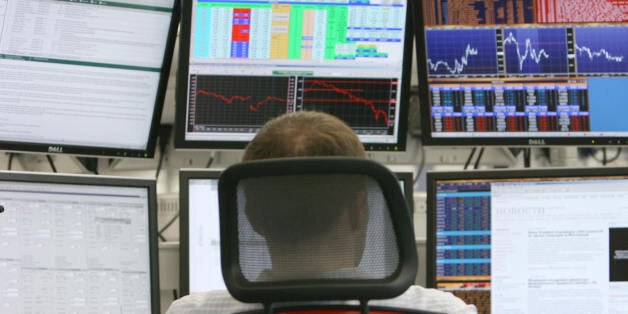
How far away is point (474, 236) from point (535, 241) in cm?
15

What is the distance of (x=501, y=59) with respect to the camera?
208 centimetres

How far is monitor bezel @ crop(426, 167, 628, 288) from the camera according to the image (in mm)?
1935

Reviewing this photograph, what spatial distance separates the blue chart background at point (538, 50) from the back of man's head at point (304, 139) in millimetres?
1148

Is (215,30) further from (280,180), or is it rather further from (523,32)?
(280,180)

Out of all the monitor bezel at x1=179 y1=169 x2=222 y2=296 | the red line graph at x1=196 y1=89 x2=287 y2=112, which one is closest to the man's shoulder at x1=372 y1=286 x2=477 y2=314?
the monitor bezel at x1=179 y1=169 x2=222 y2=296

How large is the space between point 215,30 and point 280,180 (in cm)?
123

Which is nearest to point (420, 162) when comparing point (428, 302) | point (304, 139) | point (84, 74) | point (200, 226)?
point (200, 226)

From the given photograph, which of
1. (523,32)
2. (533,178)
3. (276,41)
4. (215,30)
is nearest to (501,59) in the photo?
(523,32)

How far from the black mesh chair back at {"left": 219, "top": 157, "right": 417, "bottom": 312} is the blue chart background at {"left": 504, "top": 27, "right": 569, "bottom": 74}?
1251 mm

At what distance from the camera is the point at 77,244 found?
72.9 inches

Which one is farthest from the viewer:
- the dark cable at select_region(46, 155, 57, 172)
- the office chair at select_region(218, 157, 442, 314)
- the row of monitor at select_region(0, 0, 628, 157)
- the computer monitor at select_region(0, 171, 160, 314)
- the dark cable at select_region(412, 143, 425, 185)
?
the dark cable at select_region(412, 143, 425, 185)

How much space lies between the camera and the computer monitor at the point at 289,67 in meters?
2.08

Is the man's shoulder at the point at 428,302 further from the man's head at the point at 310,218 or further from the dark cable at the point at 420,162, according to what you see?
the dark cable at the point at 420,162

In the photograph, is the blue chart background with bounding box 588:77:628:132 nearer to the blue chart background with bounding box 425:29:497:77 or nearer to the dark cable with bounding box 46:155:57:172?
the blue chart background with bounding box 425:29:497:77
